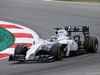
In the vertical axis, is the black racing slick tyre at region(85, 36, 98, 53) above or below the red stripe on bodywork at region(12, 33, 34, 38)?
below

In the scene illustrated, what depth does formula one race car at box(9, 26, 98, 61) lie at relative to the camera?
9956mm

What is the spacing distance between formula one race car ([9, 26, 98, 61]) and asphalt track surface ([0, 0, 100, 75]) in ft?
0.79

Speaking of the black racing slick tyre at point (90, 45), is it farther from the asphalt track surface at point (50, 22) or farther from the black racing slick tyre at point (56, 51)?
the black racing slick tyre at point (56, 51)

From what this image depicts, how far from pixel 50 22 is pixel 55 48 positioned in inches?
355

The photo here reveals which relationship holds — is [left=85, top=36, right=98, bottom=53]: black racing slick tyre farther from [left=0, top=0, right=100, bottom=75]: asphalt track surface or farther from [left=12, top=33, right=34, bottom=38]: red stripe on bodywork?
[left=12, top=33, right=34, bottom=38]: red stripe on bodywork

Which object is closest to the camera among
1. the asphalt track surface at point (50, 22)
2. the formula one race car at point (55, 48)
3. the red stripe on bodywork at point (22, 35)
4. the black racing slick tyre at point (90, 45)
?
the asphalt track surface at point (50, 22)

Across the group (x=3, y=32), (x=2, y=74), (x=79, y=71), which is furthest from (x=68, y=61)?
(x=3, y=32)

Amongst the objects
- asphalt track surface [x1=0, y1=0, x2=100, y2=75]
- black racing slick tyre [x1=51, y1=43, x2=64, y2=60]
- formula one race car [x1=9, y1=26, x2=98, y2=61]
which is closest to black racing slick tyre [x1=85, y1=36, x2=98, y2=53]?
formula one race car [x1=9, y1=26, x2=98, y2=61]

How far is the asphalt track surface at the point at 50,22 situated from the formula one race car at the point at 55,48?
0.24 m

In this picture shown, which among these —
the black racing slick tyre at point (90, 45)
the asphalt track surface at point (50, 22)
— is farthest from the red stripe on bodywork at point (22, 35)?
the black racing slick tyre at point (90, 45)

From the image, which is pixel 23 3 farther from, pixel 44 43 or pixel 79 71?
pixel 79 71

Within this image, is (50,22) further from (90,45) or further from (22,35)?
(90,45)

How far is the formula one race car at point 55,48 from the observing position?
996cm

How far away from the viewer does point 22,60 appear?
10.0 meters
